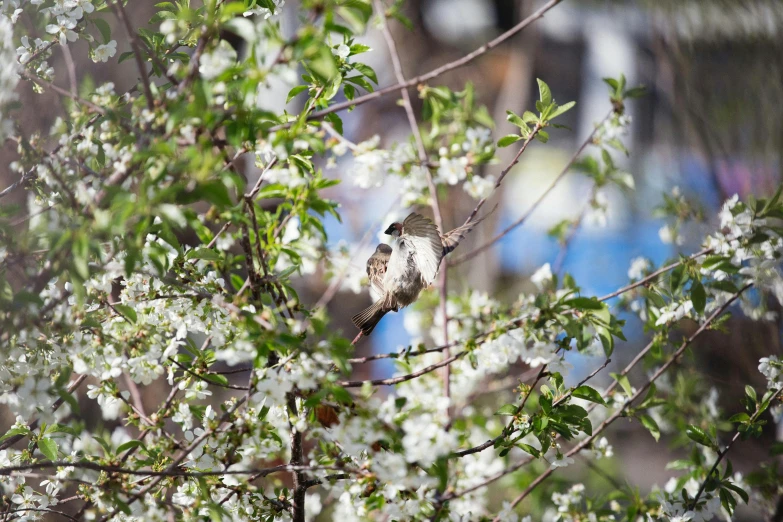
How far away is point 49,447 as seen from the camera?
1.28m

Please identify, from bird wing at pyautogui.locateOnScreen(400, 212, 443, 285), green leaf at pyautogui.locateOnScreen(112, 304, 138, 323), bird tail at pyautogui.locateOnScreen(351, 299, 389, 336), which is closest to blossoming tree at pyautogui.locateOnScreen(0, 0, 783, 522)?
green leaf at pyautogui.locateOnScreen(112, 304, 138, 323)

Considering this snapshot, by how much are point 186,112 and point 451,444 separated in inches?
26.1

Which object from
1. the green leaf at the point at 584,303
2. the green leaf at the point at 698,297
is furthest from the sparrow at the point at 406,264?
the green leaf at the point at 698,297

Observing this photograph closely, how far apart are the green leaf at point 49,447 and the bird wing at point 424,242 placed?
0.88 m

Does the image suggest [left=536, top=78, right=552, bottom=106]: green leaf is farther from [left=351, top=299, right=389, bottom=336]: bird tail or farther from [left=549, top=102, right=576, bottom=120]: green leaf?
[left=351, top=299, right=389, bottom=336]: bird tail

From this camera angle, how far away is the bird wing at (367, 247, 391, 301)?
68.8 inches

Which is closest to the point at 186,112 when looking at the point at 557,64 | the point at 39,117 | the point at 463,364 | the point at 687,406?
the point at 39,117

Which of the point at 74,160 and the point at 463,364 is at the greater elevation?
the point at 74,160

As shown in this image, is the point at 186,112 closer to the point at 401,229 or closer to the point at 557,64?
the point at 401,229

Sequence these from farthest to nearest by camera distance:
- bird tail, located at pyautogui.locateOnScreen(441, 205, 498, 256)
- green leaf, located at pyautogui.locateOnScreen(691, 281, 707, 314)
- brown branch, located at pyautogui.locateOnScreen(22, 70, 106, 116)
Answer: bird tail, located at pyautogui.locateOnScreen(441, 205, 498, 256) < green leaf, located at pyautogui.locateOnScreen(691, 281, 707, 314) < brown branch, located at pyautogui.locateOnScreen(22, 70, 106, 116)

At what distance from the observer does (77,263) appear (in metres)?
0.91

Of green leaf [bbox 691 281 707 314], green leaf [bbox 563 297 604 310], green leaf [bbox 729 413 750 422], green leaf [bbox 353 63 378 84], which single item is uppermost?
green leaf [bbox 353 63 378 84]

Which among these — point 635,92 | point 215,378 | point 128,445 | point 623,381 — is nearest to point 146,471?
point 128,445

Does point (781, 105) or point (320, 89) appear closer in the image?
point (320, 89)
